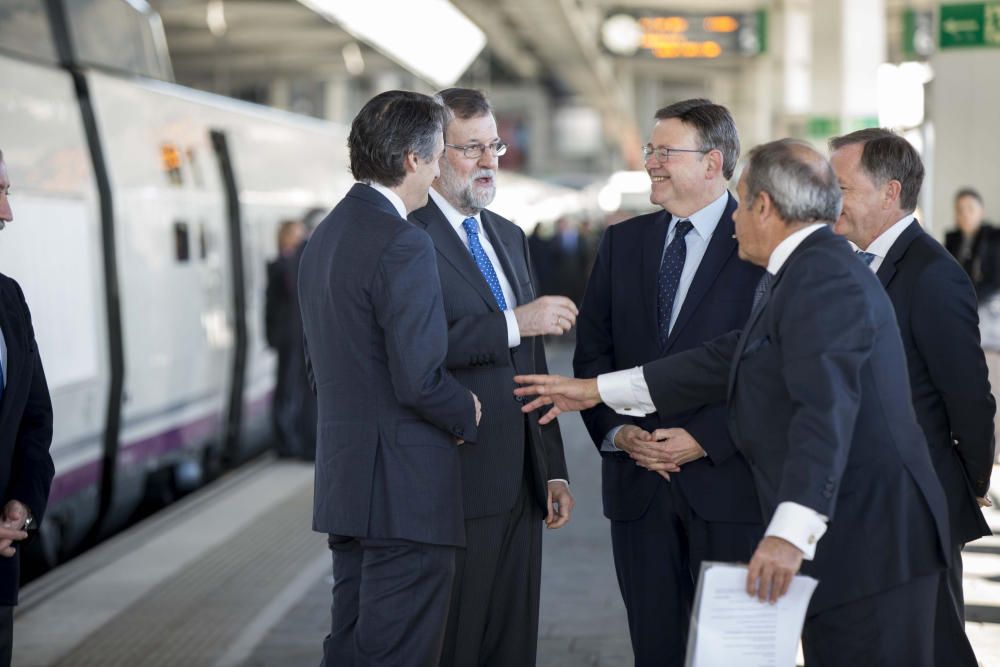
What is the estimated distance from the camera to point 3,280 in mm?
3816

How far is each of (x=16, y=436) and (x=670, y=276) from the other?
1.82m

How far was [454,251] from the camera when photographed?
3.99m

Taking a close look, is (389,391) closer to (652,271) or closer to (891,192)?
(652,271)

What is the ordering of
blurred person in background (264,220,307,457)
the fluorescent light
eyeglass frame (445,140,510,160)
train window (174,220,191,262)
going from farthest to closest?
the fluorescent light → blurred person in background (264,220,307,457) → train window (174,220,191,262) → eyeglass frame (445,140,510,160)

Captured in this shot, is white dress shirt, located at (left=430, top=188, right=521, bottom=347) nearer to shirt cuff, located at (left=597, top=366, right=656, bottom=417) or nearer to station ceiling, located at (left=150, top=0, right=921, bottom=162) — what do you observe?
shirt cuff, located at (left=597, top=366, right=656, bottom=417)

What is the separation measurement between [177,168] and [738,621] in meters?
7.60

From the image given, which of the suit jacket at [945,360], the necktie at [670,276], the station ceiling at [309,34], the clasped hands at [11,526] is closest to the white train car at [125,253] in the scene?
the necktie at [670,276]

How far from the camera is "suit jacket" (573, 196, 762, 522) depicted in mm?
3977

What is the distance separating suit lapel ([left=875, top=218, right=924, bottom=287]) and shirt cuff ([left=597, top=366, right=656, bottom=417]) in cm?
73

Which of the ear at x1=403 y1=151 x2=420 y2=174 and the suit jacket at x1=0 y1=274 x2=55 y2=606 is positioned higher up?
the ear at x1=403 y1=151 x2=420 y2=174

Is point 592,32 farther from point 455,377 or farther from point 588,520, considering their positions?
point 455,377

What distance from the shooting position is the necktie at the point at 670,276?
4.21 metres

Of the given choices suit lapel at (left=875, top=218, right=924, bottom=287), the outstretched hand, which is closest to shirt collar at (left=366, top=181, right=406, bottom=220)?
the outstretched hand

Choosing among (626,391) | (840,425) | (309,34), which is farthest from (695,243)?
(309,34)
